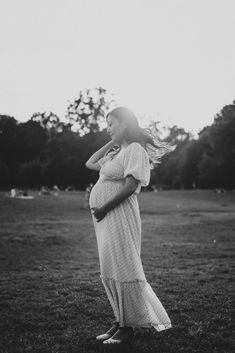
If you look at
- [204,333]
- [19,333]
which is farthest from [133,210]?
[19,333]

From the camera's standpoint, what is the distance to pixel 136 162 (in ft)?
13.6

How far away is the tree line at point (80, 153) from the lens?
2549 inches

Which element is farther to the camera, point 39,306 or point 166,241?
point 166,241

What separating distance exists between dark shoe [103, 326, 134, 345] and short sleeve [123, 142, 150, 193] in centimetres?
169

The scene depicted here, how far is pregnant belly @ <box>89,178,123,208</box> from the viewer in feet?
14.1

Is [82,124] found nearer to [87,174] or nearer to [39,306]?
[87,174]

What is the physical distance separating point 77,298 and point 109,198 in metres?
2.79

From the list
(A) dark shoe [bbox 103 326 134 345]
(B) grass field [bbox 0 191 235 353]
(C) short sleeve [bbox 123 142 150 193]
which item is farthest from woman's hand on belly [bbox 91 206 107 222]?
(B) grass field [bbox 0 191 235 353]

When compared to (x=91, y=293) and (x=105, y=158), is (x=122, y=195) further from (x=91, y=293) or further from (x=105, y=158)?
(x=91, y=293)

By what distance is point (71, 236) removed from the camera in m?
15.5

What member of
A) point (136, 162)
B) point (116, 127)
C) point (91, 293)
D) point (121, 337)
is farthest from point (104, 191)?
point (91, 293)

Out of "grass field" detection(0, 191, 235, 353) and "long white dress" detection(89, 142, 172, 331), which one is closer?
"long white dress" detection(89, 142, 172, 331)

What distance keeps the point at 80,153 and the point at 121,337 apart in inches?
2812

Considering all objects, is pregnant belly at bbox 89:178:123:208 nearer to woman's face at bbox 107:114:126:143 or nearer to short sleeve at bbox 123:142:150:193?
short sleeve at bbox 123:142:150:193
